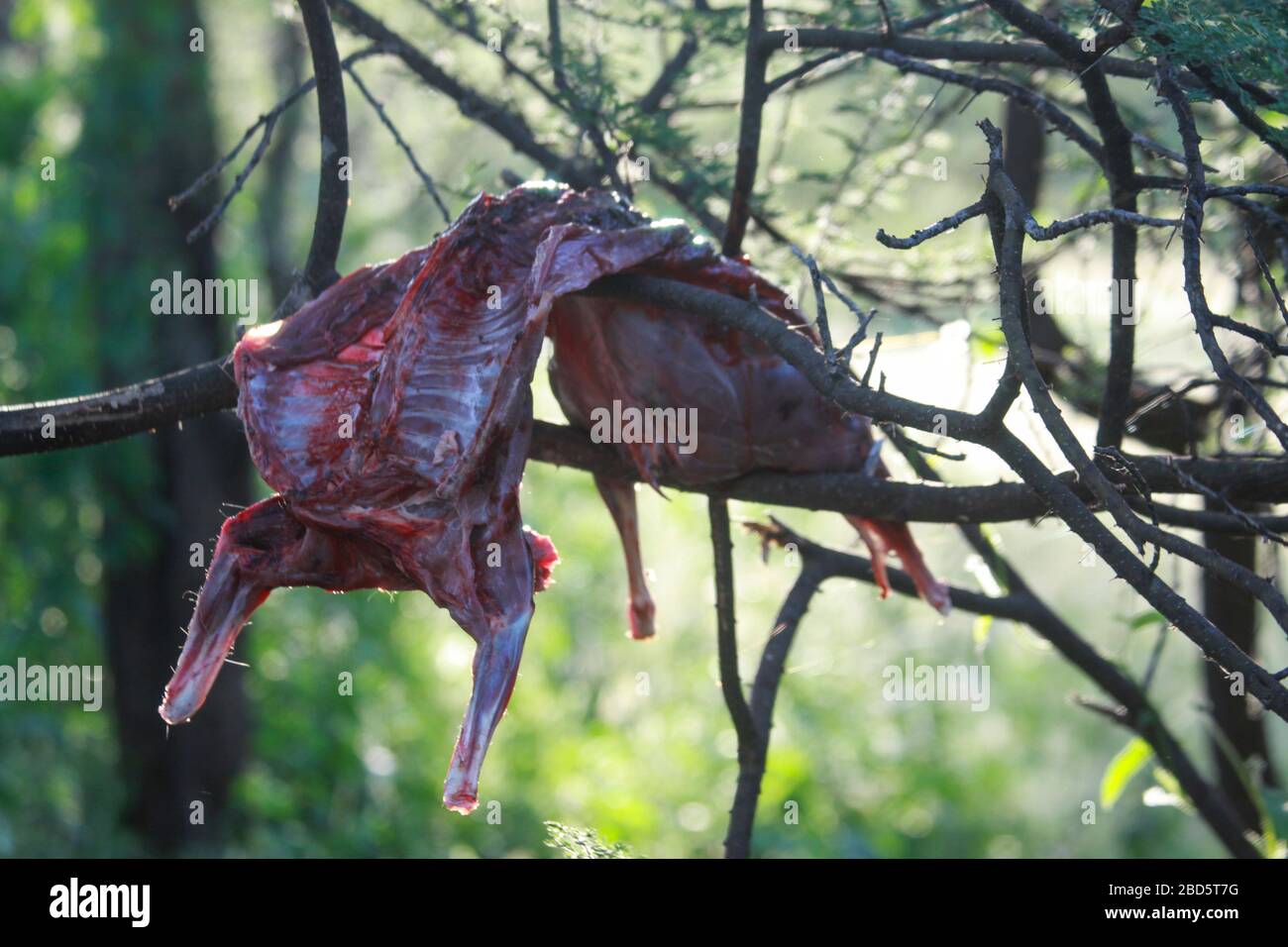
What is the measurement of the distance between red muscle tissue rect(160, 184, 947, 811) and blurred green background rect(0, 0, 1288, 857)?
2079 mm

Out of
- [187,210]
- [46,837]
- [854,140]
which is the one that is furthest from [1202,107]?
[46,837]

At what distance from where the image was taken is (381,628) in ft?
30.9

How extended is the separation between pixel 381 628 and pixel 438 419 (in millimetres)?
7363

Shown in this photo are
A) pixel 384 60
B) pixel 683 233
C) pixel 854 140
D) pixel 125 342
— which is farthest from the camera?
pixel 125 342

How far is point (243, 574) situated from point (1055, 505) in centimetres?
136

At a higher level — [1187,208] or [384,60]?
[384,60]

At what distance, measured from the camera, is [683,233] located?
2.53 metres

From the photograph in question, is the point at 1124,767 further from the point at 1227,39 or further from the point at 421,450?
the point at 421,450

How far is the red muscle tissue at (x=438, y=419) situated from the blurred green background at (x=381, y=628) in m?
2.08

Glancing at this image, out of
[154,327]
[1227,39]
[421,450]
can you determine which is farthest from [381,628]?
[1227,39]

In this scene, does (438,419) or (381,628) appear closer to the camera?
(438,419)

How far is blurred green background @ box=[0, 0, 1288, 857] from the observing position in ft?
24.5

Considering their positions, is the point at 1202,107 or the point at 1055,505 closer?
the point at 1055,505

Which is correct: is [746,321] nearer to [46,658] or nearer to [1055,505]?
[1055,505]
